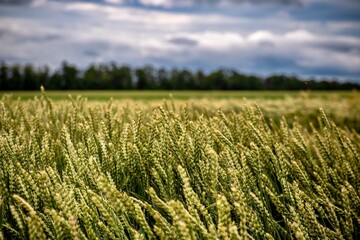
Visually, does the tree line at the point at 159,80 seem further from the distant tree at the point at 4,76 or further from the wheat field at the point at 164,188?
the wheat field at the point at 164,188

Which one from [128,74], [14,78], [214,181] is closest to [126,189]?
[214,181]

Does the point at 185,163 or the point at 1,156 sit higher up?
→ the point at 1,156

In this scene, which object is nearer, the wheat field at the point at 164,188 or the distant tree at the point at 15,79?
the wheat field at the point at 164,188

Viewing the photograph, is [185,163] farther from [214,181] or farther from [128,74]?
[128,74]

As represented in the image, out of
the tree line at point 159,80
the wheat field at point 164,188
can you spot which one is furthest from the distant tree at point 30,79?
the wheat field at point 164,188

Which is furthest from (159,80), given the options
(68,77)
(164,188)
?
(164,188)

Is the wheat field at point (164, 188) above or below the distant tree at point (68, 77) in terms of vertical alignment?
below

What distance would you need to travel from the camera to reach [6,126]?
2.38 metres

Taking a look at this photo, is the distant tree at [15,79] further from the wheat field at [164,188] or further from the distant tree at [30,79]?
the wheat field at [164,188]

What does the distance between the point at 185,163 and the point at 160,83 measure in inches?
4324

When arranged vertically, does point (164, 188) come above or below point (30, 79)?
below

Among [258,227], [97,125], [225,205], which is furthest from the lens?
[97,125]

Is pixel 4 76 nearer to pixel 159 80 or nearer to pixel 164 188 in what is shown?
pixel 159 80

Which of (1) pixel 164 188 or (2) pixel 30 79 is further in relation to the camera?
(2) pixel 30 79
